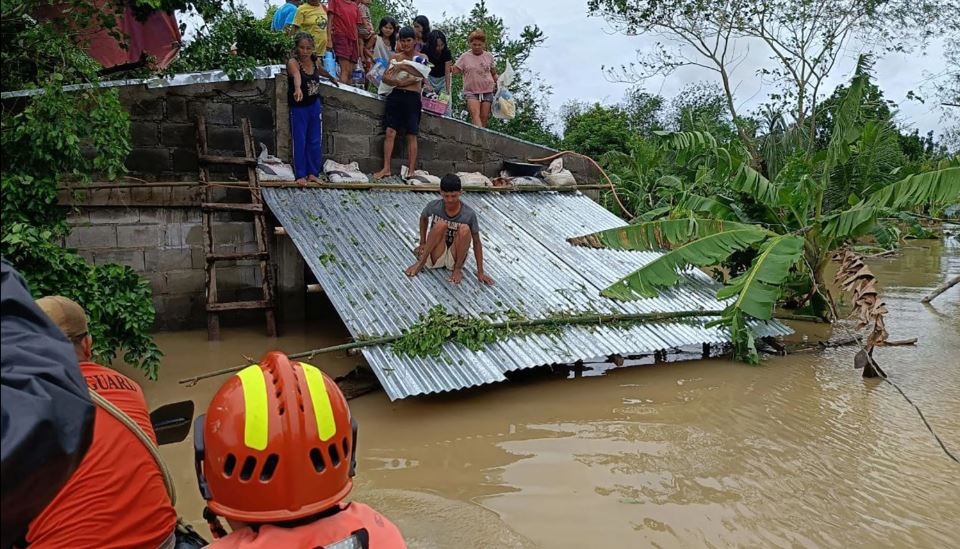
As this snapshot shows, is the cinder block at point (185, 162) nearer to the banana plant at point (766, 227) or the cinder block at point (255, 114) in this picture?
the cinder block at point (255, 114)

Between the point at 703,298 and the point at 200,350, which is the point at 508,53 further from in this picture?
the point at 200,350

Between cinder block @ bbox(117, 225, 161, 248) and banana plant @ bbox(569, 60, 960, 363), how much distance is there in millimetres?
4594

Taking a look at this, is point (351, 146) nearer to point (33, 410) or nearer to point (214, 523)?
point (214, 523)

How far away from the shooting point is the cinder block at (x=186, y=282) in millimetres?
7133

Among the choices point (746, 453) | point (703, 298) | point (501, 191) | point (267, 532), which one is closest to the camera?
point (267, 532)

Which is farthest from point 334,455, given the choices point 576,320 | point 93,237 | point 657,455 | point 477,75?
point 477,75

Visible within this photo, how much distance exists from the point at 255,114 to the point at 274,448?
23.2 ft

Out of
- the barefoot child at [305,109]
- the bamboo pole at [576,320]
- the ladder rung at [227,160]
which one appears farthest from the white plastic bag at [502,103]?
the bamboo pole at [576,320]

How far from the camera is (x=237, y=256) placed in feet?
22.7

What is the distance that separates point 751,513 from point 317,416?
10.9 ft

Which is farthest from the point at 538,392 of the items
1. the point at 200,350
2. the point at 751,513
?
the point at 200,350

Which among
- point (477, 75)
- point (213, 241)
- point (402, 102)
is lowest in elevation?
point (213, 241)

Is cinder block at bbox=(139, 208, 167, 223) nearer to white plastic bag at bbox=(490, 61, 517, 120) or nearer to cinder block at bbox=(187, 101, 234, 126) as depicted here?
cinder block at bbox=(187, 101, 234, 126)

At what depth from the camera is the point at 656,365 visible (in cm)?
677
